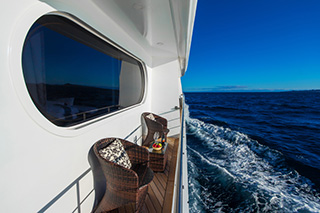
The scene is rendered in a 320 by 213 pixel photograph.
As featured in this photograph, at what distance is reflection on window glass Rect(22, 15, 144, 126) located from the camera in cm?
99

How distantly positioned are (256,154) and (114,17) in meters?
5.23

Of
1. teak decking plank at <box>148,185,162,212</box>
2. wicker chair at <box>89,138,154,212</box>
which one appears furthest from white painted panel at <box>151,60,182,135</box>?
wicker chair at <box>89,138,154,212</box>

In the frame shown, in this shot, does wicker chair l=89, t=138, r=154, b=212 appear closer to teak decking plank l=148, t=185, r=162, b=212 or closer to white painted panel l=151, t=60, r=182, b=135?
teak decking plank l=148, t=185, r=162, b=212

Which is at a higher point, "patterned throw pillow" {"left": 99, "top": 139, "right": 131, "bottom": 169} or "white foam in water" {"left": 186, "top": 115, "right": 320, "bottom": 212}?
"patterned throw pillow" {"left": 99, "top": 139, "right": 131, "bottom": 169}

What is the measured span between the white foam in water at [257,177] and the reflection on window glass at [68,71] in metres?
2.24

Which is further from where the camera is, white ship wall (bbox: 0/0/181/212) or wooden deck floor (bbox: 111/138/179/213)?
wooden deck floor (bbox: 111/138/179/213)

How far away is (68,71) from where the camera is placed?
1355 millimetres

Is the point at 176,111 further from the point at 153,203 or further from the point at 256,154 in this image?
the point at 256,154

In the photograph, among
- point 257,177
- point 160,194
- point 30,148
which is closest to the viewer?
point 30,148

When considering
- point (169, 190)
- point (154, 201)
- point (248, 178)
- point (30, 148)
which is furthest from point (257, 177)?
point (30, 148)

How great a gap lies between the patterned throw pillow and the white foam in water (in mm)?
1549

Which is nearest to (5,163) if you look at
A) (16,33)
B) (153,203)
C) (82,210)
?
(16,33)

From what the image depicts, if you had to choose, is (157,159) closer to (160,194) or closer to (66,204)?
(160,194)

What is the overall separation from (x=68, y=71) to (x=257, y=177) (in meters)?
4.07
